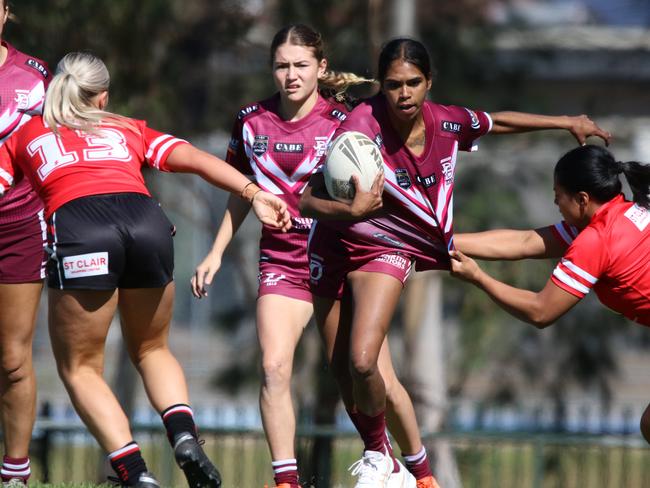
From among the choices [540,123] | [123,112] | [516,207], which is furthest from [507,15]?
[540,123]

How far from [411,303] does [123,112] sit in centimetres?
486

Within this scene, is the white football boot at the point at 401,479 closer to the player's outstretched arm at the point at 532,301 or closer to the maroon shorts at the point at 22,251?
the player's outstretched arm at the point at 532,301

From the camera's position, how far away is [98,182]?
18.2 feet

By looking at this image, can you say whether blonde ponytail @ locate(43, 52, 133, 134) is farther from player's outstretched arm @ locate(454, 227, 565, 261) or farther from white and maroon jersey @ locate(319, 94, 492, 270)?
player's outstretched arm @ locate(454, 227, 565, 261)

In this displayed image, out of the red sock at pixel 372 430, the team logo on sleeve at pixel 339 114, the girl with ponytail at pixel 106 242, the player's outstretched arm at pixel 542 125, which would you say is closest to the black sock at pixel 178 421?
the girl with ponytail at pixel 106 242

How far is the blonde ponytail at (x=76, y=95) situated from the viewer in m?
5.59

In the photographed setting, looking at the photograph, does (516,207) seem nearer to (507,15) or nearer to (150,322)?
(507,15)

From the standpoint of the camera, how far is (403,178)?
5969 millimetres

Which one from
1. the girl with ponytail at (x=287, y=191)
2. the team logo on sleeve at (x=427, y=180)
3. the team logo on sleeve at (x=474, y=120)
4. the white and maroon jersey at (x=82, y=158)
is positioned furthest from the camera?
the team logo on sleeve at (x=474, y=120)

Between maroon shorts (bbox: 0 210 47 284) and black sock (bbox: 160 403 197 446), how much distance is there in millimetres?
1221

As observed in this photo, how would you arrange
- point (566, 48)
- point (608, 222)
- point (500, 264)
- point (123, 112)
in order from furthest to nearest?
point (566, 48) < point (500, 264) < point (123, 112) < point (608, 222)

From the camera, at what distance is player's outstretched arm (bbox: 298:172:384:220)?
18.3 feet

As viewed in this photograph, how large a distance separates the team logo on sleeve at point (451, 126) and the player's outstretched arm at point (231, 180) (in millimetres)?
1034

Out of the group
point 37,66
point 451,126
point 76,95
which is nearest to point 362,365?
point 451,126
